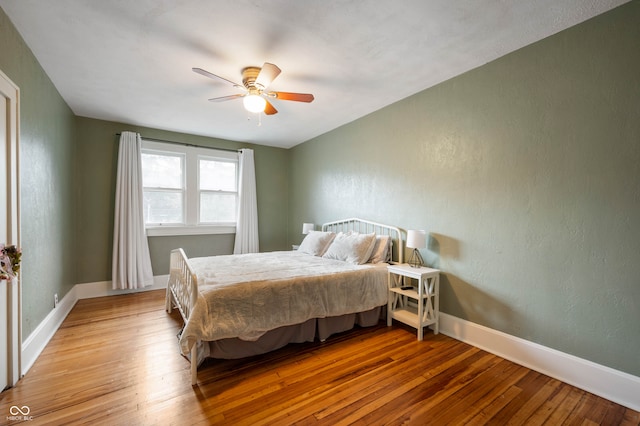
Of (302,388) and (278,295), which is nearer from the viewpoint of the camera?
(302,388)

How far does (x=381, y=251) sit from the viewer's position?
3.30 m

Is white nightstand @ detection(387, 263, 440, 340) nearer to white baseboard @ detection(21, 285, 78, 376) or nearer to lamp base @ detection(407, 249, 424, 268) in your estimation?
lamp base @ detection(407, 249, 424, 268)

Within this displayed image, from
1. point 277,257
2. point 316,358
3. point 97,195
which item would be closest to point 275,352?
point 316,358

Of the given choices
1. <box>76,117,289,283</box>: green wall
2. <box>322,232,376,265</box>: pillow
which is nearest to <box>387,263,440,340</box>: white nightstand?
<box>322,232,376,265</box>: pillow

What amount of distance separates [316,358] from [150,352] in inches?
58.1

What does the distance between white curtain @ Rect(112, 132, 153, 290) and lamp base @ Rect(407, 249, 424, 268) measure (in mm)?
3947

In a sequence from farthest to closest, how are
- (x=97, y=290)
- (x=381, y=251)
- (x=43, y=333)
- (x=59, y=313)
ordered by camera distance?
1. (x=97, y=290)
2. (x=381, y=251)
3. (x=59, y=313)
4. (x=43, y=333)

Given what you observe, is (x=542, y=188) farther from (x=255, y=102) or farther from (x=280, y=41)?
(x=255, y=102)

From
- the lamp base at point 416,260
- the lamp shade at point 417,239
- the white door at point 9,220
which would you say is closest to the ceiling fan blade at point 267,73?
the white door at point 9,220

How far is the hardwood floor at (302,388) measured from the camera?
166 centimetres

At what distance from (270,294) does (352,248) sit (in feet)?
4.38

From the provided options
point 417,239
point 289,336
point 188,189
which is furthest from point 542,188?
point 188,189

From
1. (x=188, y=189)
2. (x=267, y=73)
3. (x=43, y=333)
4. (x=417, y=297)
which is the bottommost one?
(x=43, y=333)

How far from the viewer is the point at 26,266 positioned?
2186mm
